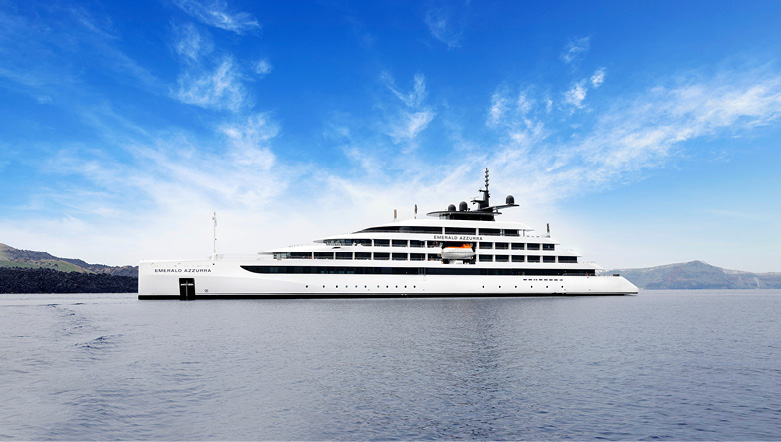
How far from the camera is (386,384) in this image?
59.4 ft

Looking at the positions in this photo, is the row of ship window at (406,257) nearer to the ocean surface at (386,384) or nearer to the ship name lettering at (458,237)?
the ship name lettering at (458,237)

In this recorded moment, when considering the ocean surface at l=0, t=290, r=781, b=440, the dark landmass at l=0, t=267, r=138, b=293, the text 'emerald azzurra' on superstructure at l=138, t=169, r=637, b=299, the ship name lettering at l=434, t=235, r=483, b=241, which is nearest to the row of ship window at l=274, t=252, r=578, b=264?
the text 'emerald azzurra' on superstructure at l=138, t=169, r=637, b=299

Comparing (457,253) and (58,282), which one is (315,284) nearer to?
(457,253)

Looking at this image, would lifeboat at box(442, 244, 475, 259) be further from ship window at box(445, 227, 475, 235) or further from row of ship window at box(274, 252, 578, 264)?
ship window at box(445, 227, 475, 235)

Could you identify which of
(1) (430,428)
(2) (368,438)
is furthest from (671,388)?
(2) (368,438)

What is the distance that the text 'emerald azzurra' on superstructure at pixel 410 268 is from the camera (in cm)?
6016

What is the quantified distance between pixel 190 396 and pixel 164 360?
Result: 681 centimetres

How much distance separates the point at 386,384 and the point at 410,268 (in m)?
48.5

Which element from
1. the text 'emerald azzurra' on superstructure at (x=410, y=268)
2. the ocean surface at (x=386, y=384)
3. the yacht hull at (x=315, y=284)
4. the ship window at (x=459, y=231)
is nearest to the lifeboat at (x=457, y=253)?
the text 'emerald azzurra' on superstructure at (x=410, y=268)

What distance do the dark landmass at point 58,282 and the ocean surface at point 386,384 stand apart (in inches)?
5628

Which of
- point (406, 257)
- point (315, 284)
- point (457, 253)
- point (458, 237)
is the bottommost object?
point (315, 284)

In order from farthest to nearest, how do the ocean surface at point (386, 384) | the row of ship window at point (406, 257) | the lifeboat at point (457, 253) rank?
the lifeboat at point (457, 253), the row of ship window at point (406, 257), the ocean surface at point (386, 384)

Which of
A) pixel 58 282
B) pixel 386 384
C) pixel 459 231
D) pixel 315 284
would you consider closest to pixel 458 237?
pixel 459 231

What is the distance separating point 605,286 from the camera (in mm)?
74875
